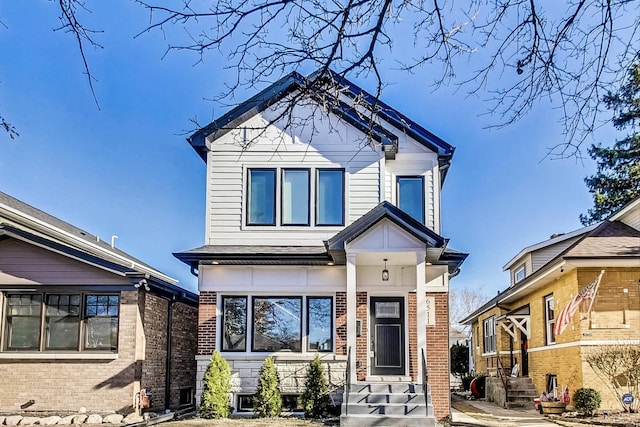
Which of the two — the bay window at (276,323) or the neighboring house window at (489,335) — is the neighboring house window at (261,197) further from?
the neighboring house window at (489,335)

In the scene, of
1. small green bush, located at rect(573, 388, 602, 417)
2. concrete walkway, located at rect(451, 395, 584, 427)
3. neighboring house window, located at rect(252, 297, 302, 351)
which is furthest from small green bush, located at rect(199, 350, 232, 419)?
small green bush, located at rect(573, 388, 602, 417)

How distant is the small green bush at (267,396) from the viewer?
13.4 meters

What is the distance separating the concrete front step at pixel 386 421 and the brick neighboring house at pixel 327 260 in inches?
35.7

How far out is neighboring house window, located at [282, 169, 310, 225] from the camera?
49.5 feet

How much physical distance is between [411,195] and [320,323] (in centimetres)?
361

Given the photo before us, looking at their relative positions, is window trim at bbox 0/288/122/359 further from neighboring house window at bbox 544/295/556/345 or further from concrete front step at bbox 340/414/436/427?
neighboring house window at bbox 544/295/556/345

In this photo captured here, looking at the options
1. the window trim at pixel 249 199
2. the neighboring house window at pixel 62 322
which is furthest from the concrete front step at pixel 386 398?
the neighboring house window at pixel 62 322

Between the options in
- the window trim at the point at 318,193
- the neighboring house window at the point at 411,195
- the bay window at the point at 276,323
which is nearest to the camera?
the bay window at the point at 276,323

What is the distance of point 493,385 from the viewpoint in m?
19.8

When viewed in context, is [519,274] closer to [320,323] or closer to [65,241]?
[320,323]

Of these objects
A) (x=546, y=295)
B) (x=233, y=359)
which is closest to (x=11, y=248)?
(x=233, y=359)

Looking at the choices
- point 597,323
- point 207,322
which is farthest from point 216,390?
point 597,323

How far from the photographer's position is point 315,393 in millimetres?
13234

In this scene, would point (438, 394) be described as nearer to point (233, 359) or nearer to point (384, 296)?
point (384, 296)
